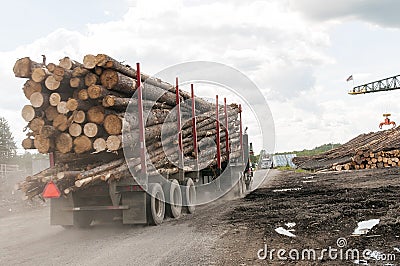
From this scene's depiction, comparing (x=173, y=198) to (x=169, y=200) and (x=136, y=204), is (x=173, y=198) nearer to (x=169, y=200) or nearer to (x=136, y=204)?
(x=169, y=200)

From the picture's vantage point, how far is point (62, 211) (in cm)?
958

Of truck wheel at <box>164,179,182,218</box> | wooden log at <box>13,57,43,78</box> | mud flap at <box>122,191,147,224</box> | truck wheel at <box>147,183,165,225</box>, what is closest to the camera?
wooden log at <box>13,57,43,78</box>

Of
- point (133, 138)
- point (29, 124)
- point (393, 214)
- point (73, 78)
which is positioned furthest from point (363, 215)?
point (29, 124)

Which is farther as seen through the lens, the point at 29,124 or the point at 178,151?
the point at 178,151

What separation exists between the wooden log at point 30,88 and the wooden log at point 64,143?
0.97m

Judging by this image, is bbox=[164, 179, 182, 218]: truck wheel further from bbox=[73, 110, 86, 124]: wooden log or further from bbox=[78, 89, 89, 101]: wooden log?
bbox=[78, 89, 89, 101]: wooden log

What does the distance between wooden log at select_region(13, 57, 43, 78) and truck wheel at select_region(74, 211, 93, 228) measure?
3.02 meters

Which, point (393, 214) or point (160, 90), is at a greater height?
point (160, 90)

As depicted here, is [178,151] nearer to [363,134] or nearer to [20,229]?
[20,229]

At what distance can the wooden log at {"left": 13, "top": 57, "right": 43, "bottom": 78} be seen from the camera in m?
8.88

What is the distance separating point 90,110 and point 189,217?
3954 mm

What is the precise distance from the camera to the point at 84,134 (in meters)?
8.98

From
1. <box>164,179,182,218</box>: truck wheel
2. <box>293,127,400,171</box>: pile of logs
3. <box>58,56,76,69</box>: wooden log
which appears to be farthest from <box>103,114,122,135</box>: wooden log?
<box>293,127,400,171</box>: pile of logs

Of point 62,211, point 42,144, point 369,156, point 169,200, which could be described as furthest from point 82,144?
point 369,156
